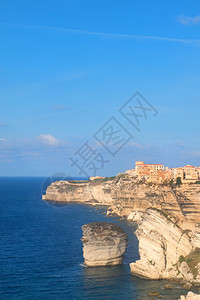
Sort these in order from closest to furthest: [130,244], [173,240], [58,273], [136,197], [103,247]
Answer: [173,240] → [58,273] → [103,247] → [130,244] → [136,197]

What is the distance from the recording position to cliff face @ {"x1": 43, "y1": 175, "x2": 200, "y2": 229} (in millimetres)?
60000

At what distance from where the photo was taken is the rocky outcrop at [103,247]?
169 ft

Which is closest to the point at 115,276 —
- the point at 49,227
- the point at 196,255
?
the point at 196,255

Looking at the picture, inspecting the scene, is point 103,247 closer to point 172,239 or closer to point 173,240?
point 172,239

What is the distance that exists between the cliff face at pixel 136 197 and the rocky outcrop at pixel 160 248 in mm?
4084

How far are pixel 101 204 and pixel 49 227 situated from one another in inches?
2433

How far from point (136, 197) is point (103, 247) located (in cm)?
5250

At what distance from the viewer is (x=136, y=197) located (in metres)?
103

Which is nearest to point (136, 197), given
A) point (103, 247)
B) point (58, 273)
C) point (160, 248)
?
point (103, 247)

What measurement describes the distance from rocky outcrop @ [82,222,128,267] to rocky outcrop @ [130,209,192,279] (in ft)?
13.9

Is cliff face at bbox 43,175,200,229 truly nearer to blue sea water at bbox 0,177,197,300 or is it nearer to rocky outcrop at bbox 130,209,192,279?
rocky outcrop at bbox 130,209,192,279

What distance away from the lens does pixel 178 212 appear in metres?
61.8

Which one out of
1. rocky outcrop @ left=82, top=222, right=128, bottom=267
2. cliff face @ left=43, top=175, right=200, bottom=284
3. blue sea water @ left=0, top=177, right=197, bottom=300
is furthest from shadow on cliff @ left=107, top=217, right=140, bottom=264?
cliff face @ left=43, top=175, right=200, bottom=284

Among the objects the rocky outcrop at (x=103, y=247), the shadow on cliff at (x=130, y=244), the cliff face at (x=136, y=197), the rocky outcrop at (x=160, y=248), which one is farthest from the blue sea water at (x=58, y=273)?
the cliff face at (x=136, y=197)
